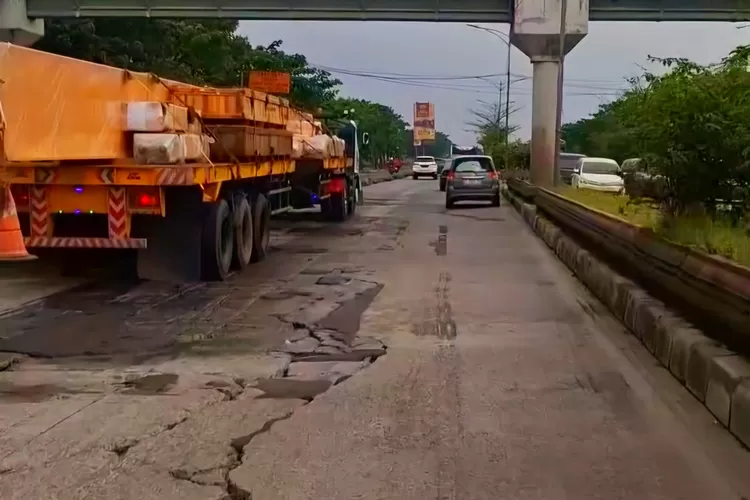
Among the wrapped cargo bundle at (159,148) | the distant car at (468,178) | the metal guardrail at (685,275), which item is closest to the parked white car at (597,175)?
the distant car at (468,178)

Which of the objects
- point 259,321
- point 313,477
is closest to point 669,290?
point 259,321

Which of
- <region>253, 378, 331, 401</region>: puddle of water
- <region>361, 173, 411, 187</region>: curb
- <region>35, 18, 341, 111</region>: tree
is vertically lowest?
<region>361, 173, 411, 187</region>: curb

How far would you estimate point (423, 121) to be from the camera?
149750mm

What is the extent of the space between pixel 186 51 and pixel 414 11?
14.0 m

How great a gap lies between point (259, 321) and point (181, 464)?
4843 mm

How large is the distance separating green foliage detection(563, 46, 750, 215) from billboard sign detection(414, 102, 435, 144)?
5416 inches

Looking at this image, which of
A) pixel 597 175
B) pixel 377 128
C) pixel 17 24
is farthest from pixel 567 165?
pixel 377 128

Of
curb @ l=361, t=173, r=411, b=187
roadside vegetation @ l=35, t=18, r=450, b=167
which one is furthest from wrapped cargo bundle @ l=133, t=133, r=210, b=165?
curb @ l=361, t=173, r=411, b=187

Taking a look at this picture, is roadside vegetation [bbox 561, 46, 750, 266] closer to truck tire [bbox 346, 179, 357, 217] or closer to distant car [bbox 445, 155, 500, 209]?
truck tire [bbox 346, 179, 357, 217]

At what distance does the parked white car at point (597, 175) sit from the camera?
32.7 metres

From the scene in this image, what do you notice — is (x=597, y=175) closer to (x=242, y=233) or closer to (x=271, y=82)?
(x=271, y=82)

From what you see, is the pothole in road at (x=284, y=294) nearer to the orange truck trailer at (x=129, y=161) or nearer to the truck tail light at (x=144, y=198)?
the orange truck trailer at (x=129, y=161)

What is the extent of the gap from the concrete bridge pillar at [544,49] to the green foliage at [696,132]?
23051mm

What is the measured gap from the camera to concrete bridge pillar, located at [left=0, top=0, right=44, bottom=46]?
3397cm
